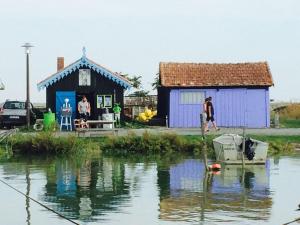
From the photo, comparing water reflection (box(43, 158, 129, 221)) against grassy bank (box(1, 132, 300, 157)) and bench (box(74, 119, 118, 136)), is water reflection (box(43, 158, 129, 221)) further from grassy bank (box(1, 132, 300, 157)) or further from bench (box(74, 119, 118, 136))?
bench (box(74, 119, 118, 136))

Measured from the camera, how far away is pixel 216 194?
19859 mm

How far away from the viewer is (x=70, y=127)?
42031mm

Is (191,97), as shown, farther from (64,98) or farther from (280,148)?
(280,148)

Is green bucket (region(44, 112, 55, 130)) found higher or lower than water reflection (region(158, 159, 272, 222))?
higher

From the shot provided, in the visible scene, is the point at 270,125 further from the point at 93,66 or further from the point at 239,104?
the point at 93,66

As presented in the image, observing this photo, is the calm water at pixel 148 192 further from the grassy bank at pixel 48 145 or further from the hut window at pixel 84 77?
the hut window at pixel 84 77

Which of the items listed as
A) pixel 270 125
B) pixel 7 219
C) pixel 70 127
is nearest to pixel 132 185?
pixel 7 219

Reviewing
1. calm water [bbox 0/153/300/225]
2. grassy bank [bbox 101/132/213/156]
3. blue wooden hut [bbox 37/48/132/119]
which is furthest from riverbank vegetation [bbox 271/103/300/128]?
calm water [bbox 0/153/300/225]

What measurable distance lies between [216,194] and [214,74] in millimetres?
25194

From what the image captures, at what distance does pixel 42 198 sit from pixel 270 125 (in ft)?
87.0

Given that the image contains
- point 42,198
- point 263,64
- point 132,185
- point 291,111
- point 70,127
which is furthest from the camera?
point 291,111

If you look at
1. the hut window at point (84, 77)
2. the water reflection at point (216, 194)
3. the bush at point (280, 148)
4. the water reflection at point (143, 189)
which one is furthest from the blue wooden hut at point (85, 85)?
the water reflection at point (216, 194)

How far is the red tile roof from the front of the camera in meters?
43.4

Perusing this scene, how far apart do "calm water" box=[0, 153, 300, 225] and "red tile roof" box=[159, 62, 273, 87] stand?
46.5 feet
